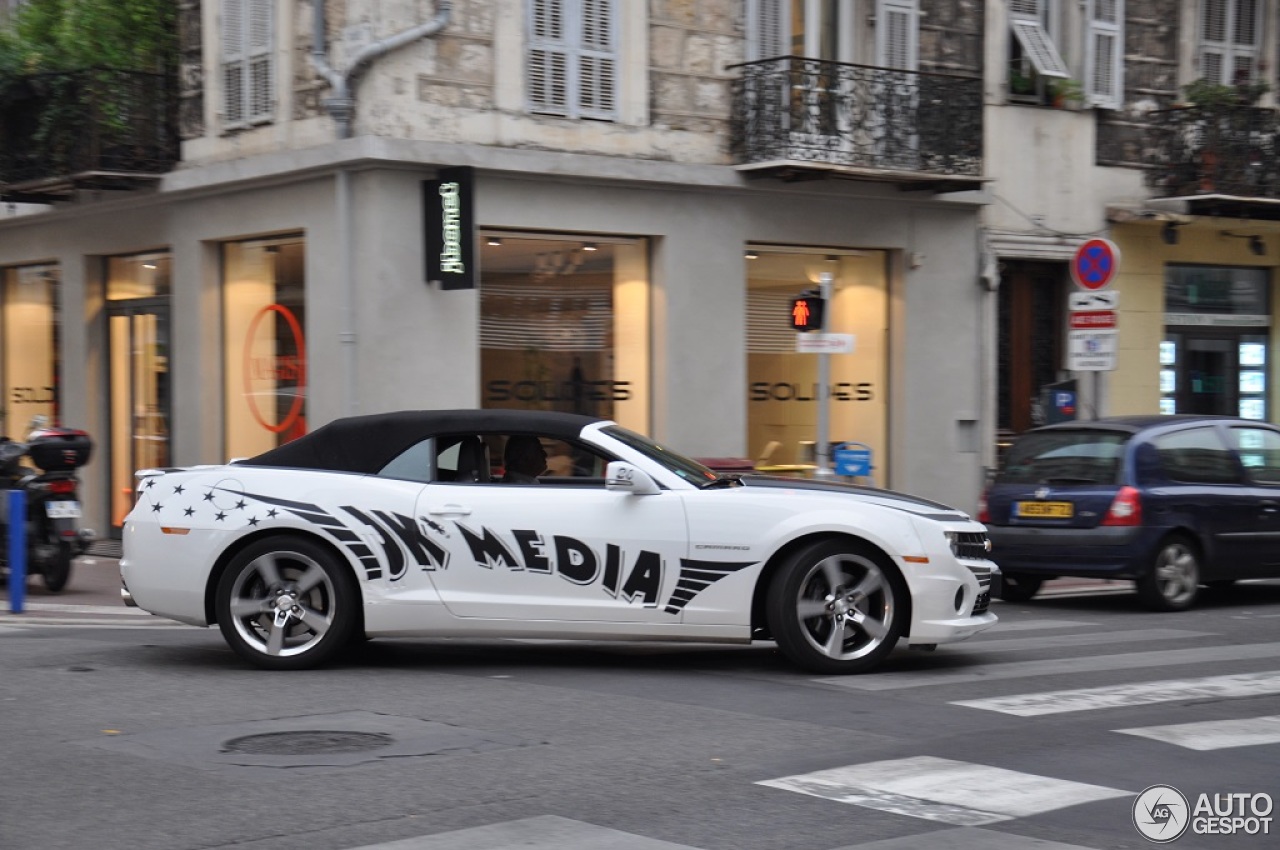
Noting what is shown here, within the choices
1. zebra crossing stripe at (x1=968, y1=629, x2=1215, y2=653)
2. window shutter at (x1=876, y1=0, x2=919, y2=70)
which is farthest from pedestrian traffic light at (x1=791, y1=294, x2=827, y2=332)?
window shutter at (x1=876, y1=0, x2=919, y2=70)

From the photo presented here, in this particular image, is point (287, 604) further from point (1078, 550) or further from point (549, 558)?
point (1078, 550)

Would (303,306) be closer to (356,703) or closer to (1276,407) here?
(356,703)

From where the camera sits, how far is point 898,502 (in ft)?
32.0

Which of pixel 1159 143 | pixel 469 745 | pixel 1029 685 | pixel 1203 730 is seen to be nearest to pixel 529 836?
pixel 469 745

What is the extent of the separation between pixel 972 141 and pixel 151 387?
32.9 ft

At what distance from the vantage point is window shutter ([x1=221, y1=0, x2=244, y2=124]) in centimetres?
1836

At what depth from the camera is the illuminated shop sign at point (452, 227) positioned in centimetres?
1661

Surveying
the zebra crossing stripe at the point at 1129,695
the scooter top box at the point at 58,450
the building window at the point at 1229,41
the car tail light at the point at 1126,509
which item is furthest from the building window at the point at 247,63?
the building window at the point at 1229,41

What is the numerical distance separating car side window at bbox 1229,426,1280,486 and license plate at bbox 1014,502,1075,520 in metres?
1.61

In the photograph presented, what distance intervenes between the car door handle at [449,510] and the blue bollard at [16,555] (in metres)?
5.06

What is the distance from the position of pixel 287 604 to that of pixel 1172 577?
7.36 meters

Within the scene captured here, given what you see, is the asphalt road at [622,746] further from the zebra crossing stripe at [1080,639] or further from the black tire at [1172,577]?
the black tire at [1172,577]

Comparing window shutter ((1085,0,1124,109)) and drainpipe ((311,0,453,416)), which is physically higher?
window shutter ((1085,0,1124,109))

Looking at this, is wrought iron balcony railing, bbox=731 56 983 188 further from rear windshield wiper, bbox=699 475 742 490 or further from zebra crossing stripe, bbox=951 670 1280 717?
zebra crossing stripe, bbox=951 670 1280 717
